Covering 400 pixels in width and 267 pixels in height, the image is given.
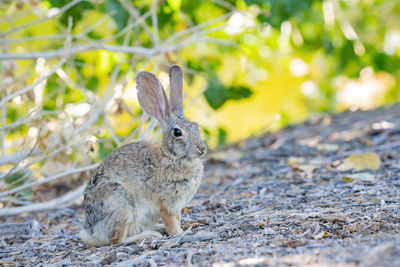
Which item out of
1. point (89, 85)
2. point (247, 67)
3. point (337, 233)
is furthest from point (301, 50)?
point (337, 233)

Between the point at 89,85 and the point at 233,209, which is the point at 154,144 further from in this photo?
the point at 89,85

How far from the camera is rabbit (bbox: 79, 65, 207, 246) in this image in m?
4.35

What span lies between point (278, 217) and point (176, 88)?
1398mm

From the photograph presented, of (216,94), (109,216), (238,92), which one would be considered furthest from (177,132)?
(238,92)

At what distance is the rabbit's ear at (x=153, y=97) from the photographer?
4512 millimetres

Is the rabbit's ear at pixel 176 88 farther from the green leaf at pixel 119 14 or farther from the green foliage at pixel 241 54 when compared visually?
the green leaf at pixel 119 14

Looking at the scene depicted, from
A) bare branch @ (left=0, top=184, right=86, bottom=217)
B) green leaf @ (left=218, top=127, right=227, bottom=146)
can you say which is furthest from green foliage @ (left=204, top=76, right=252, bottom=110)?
bare branch @ (left=0, top=184, right=86, bottom=217)

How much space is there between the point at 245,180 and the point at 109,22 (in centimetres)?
427

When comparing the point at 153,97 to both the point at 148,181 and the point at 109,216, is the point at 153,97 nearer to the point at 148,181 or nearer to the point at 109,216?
the point at 148,181

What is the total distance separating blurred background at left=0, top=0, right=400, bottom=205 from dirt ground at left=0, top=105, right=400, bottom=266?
626 millimetres

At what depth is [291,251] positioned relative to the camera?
321 cm

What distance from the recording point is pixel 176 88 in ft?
15.4

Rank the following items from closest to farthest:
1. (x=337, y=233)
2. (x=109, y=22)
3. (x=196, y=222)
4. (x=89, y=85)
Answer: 1. (x=337, y=233)
2. (x=196, y=222)
3. (x=89, y=85)
4. (x=109, y=22)

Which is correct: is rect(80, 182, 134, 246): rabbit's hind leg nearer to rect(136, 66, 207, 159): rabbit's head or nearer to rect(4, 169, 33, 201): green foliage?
rect(136, 66, 207, 159): rabbit's head
